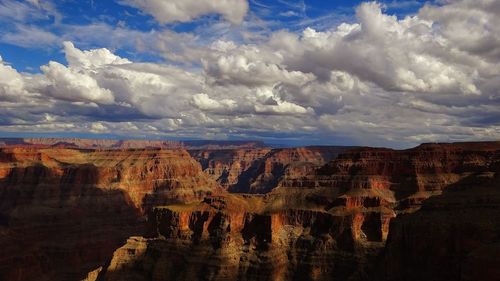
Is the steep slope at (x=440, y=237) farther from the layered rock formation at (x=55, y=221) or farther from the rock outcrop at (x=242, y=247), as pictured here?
the layered rock formation at (x=55, y=221)

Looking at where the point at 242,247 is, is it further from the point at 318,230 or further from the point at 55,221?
the point at 55,221

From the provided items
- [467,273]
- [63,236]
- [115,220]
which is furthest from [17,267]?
[467,273]

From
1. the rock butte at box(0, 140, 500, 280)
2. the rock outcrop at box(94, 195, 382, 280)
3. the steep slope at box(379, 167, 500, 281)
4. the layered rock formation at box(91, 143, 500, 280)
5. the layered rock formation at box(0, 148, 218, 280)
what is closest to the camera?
the steep slope at box(379, 167, 500, 281)

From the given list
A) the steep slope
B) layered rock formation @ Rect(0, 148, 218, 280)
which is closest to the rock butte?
the steep slope

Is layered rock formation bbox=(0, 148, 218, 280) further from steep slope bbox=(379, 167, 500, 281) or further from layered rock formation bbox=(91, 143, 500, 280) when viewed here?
steep slope bbox=(379, 167, 500, 281)

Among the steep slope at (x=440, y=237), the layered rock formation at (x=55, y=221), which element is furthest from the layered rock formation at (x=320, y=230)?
the layered rock formation at (x=55, y=221)

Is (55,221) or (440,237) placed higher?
(440,237)

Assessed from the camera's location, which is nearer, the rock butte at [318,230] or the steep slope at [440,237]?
the steep slope at [440,237]

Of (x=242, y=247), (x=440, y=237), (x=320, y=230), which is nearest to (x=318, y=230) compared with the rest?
(x=320, y=230)

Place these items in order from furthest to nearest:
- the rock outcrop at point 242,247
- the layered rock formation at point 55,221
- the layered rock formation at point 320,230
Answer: the layered rock formation at point 55,221 → the rock outcrop at point 242,247 → the layered rock formation at point 320,230

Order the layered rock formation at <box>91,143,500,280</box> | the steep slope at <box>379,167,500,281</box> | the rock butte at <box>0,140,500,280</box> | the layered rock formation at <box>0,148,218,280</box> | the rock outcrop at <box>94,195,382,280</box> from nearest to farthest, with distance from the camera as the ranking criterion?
the steep slope at <box>379,167,500,281</box>, the rock butte at <box>0,140,500,280</box>, the layered rock formation at <box>91,143,500,280</box>, the rock outcrop at <box>94,195,382,280</box>, the layered rock formation at <box>0,148,218,280</box>

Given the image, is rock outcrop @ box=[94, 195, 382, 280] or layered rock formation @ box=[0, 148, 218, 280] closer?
rock outcrop @ box=[94, 195, 382, 280]

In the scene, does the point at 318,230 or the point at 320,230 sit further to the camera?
the point at 318,230
